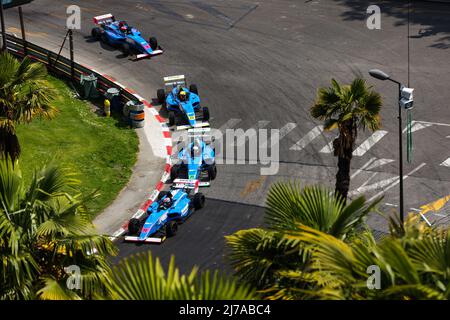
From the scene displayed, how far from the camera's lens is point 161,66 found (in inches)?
1719

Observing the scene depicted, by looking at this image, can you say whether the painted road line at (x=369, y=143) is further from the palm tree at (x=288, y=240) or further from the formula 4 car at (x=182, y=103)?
the palm tree at (x=288, y=240)

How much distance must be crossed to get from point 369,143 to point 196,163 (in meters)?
7.85

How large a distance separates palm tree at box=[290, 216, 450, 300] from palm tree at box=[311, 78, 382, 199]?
45.9 feet

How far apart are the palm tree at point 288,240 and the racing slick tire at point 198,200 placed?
628 inches

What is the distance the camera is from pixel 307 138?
119 ft

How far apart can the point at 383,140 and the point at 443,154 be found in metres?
2.66

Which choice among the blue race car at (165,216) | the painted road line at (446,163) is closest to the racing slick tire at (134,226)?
the blue race car at (165,216)

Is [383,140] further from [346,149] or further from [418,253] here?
[418,253]

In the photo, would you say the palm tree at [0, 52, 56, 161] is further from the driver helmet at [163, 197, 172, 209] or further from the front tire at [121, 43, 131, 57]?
the front tire at [121, 43, 131, 57]

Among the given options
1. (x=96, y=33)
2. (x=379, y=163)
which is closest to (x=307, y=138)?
(x=379, y=163)

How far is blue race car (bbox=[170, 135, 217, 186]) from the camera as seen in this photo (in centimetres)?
3291

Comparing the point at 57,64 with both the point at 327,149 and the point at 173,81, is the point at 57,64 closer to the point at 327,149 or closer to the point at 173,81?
the point at 173,81

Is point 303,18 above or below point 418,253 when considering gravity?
below
